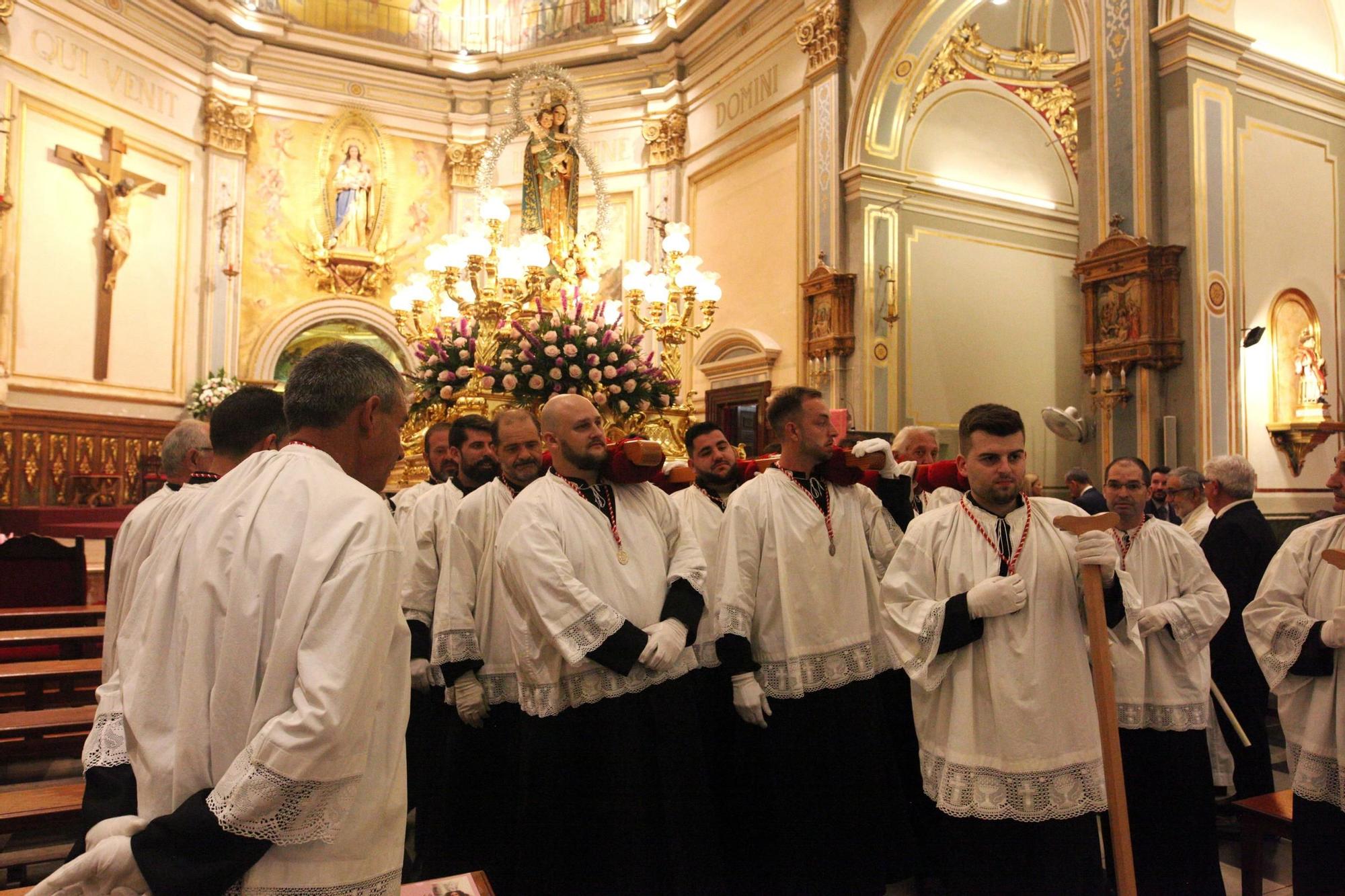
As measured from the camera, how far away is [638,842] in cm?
310

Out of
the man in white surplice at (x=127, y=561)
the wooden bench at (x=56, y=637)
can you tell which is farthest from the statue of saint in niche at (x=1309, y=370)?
the wooden bench at (x=56, y=637)

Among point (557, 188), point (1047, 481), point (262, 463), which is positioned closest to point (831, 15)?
point (557, 188)

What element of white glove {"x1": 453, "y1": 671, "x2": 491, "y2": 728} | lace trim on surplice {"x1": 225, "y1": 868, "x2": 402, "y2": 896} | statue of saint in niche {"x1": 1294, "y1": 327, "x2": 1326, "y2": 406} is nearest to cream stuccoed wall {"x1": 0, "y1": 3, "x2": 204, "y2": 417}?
white glove {"x1": 453, "y1": 671, "x2": 491, "y2": 728}

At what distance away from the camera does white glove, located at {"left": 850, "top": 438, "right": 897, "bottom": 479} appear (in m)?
3.70

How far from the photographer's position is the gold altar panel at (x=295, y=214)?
1505 centimetres

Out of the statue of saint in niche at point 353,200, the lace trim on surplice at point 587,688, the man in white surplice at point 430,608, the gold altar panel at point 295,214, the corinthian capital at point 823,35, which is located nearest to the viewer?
the lace trim on surplice at point 587,688

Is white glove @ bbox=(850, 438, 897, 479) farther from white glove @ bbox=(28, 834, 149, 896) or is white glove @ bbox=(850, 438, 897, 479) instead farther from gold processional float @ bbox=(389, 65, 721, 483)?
white glove @ bbox=(28, 834, 149, 896)

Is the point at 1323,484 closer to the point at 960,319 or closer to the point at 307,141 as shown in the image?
the point at 960,319

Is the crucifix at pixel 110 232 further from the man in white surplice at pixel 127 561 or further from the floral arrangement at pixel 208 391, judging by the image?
the man in white surplice at pixel 127 561

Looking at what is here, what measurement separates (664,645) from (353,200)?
1464 centimetres

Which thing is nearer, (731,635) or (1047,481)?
(731,635)

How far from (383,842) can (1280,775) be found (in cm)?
554

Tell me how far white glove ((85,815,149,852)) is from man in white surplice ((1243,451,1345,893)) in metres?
3.24

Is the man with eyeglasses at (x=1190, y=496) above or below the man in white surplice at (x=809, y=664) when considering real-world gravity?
above
